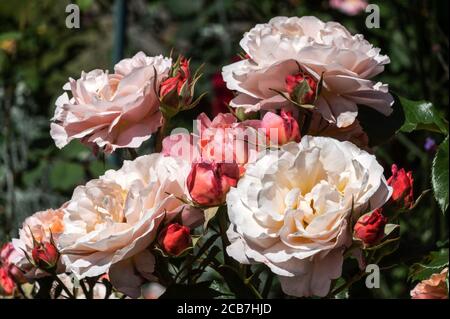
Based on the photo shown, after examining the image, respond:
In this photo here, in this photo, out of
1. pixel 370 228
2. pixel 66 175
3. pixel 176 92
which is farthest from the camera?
pixel 66 175

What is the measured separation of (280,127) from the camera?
83 centimetres

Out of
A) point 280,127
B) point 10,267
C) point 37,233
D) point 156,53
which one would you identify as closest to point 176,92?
point 280,127

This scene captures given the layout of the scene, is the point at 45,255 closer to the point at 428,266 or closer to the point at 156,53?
the point at 428,266

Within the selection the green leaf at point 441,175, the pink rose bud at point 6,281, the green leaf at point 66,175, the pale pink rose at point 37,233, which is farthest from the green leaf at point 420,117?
the green leaf at point 66,175

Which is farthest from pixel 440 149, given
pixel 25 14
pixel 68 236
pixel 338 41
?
pixel 25 14

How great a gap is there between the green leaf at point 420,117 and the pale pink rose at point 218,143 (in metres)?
0.21

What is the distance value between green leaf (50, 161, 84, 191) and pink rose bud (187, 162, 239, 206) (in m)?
1.18

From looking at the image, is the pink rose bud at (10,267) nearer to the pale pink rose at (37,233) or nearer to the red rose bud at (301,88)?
the pale pink rose at (37,233)

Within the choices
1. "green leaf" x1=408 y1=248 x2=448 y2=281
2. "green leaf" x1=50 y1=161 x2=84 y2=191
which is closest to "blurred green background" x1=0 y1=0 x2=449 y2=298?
"green leaf" x1=50 y1=161 x2=84 y2=191

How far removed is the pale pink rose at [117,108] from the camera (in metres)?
0.88

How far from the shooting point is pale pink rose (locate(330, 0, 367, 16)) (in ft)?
8.04

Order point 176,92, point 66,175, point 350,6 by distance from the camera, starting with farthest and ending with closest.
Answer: point 350,6
point 66,175
point 176,92

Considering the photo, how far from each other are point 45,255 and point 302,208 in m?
0.28
